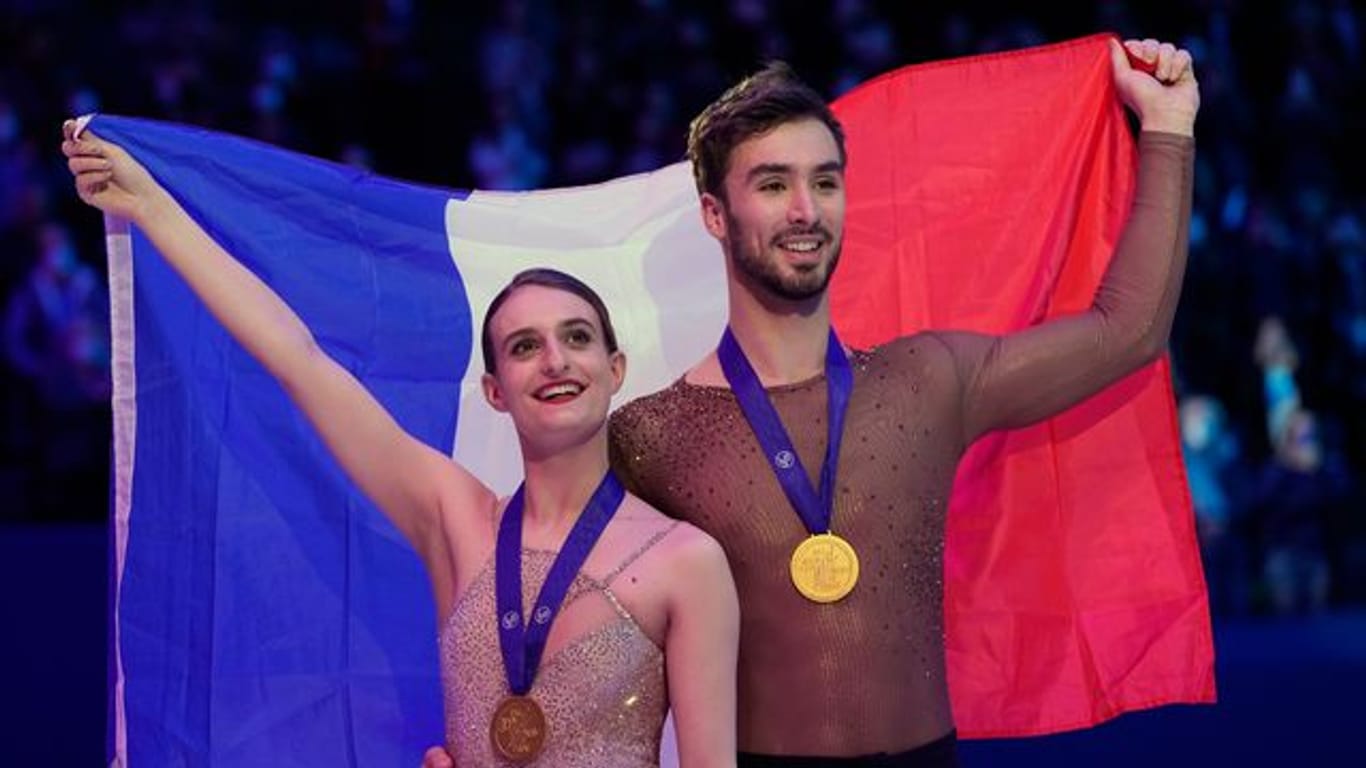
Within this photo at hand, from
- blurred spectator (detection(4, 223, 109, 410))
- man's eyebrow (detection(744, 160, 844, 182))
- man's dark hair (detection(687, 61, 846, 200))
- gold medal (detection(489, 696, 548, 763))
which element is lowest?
gold medal (detection(489, 696, 548, 763))

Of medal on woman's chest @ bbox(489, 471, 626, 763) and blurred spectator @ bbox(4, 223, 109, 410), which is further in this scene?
blurred spectator @ bbox(4, 223, 109, 410)

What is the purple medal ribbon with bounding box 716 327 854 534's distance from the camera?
3.22 m

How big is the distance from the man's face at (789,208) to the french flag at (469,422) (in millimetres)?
660

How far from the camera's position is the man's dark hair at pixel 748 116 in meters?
3.29

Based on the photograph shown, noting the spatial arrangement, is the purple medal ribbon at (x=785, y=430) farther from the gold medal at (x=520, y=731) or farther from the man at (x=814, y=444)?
the gold medal at (x=520, y=731)

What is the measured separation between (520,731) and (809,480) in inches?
23.6

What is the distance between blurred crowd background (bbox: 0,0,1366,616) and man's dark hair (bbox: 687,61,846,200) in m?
3.68

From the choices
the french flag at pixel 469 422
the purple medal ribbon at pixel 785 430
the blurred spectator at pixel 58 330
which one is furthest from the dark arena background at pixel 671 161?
the purple medal ribbon at pixel 785 430

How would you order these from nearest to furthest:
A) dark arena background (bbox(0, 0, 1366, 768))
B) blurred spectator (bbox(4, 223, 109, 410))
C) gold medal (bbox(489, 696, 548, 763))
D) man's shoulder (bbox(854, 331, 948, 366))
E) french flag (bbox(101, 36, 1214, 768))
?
1. gold medal (bbox(489, 696, 548, 763))
2. man's shoulder (bbox(854, 331, 948, 366))
3. french flag (bbox(101, 36, 1214, 768))
4. dark arena background (bbox(0, 0, 1366, 768))
5. blurred spectator (bbox(4, 223, 109, 410))

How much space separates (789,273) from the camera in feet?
10.7

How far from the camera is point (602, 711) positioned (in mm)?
3031

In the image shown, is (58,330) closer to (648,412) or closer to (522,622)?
(648,412)

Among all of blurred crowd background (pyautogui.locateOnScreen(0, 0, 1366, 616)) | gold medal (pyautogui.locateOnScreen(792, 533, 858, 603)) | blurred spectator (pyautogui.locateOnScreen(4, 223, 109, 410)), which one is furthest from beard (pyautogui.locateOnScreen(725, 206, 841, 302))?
blurred spectator (pyautogui.locateOnScreen(4, 223, 109, 410))

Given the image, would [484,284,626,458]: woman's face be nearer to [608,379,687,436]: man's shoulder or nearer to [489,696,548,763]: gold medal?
[608,379,687,436]: man's shoulder
